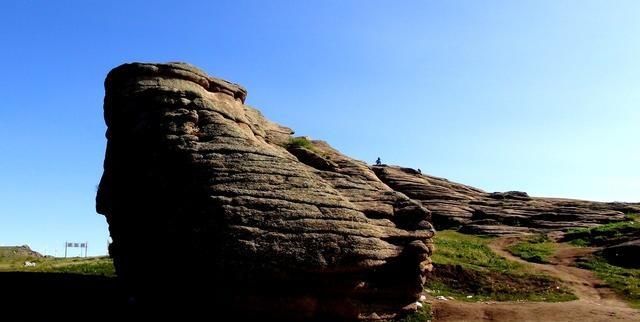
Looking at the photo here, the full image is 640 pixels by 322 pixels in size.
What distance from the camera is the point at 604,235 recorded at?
186 ft

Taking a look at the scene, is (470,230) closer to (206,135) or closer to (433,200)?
(433,200)

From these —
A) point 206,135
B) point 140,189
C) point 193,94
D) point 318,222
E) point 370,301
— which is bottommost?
point 370,301

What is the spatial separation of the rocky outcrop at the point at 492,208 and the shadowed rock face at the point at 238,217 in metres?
39.0

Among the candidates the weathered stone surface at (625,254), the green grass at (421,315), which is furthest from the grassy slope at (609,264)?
the green grass at (421,315)

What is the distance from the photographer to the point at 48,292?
30141mm

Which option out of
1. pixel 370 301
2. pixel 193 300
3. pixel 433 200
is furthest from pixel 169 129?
pixel 433 200

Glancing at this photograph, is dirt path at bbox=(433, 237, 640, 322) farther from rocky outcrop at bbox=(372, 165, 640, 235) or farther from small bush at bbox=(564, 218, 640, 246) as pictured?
rocky outcrop at bbox=(372, 165, 640, 235)

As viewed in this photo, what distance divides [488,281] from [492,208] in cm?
3476

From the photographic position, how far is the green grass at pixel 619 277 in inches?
1454

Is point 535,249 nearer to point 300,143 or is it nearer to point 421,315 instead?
point 421,315

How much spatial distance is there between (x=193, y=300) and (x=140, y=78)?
10.3m

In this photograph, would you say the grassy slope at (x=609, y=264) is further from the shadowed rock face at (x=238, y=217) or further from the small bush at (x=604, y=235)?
the shadowed rock face at (x=238, y=217)

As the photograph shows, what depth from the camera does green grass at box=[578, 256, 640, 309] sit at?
3694 cm

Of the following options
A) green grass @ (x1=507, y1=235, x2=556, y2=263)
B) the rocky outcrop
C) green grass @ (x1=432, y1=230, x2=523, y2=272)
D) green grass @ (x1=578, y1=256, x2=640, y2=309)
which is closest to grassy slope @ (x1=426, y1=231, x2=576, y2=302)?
green grass @ (x1=432, y1=230, x2=523, y2=272)
